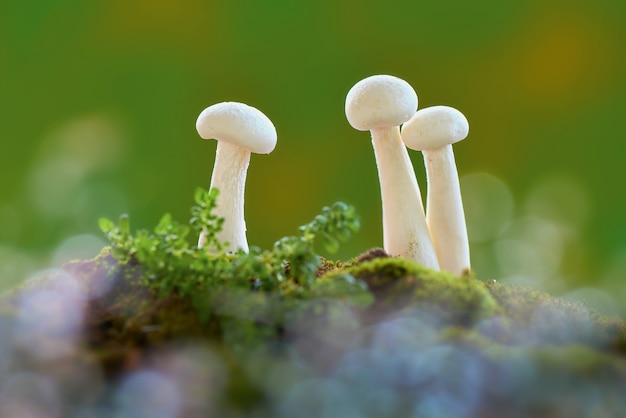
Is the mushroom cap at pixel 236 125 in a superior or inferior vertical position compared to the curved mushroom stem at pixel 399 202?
superior

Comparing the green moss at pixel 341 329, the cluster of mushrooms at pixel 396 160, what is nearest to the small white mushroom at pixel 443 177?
the cluster of mushrooms at pixel 396 160

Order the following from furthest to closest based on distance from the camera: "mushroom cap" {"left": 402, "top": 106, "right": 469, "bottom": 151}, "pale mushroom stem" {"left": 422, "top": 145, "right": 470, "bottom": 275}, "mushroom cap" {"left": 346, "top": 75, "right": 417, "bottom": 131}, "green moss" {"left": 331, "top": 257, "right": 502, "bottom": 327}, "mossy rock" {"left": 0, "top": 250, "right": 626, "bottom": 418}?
"pale mushroom stem" {"left": 422, "top": 145, "right": 470, "bottom": 275} → "mushroom cap" {"left": 402, "top": 106, "right": 469, "bottom": 151} → "mushroom cap" {"left": 346, "top": 75, "right": 417, "bottom": 131} → "green moss" {"left": 331, "top": 257, "right": 502, "bottom": 327} → "mossy rock" {"left": 0, "top": 250, "right": 626, "bottom": 418}

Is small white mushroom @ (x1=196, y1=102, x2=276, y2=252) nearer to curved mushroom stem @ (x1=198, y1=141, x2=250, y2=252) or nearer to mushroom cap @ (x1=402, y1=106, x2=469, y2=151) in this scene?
curved mushroom stem @ (x1=198, y1=141, x2=250, y2=252)

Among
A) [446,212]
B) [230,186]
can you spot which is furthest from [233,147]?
[446,212]

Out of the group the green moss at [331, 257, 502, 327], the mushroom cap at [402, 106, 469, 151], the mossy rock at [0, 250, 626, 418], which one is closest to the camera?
the mossy rock at [0, 250, 626, 418]

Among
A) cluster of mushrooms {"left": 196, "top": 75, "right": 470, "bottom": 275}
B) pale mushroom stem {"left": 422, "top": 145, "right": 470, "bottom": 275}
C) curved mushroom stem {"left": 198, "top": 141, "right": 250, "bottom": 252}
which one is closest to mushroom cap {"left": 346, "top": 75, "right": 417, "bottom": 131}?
cluster of mushrooms {"left": 196, "top": 75, "right": 470, "bottom": 275}

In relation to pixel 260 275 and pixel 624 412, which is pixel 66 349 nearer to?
pixel 260 275

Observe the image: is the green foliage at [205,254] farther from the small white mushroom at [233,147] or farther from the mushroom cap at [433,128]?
the mushroom cap at [433,128]

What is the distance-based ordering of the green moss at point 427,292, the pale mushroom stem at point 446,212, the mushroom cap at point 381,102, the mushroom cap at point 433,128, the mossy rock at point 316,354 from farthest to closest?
the pale mushroom stem at point 446,212, the mushroom cap at point 433,128, the mushroom cap at point 381,102, the green moss at point 427,292, the mossy rock at point 316,354

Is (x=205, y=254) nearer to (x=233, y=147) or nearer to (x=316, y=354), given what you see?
(x=316, y=354)
